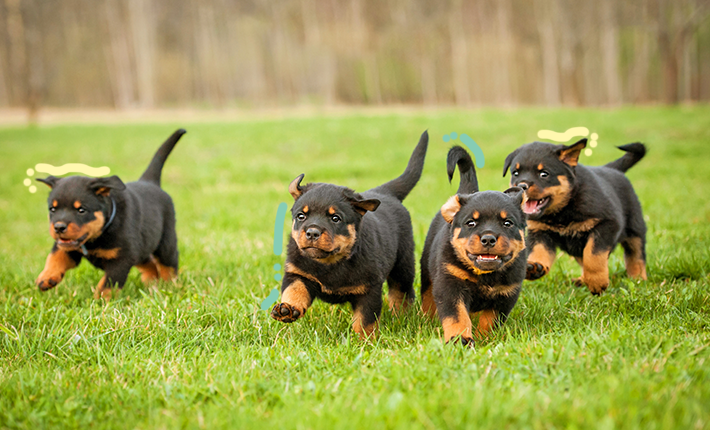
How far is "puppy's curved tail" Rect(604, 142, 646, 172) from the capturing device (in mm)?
4367

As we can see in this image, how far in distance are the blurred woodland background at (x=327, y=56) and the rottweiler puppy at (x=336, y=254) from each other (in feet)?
108

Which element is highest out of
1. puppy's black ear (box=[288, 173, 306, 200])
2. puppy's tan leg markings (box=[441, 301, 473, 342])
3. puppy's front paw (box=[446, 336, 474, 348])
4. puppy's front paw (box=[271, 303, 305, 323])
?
puppy's black ear (box=[288, 173, 306, 200])

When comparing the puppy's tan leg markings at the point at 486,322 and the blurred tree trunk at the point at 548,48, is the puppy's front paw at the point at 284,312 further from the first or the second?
the blurred tree trunk at the point at 548,48

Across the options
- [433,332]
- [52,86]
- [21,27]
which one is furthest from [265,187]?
[52,86]

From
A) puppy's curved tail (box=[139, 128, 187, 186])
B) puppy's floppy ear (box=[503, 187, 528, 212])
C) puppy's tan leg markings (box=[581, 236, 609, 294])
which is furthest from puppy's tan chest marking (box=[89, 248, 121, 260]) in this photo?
puppy's tan leg markings (box=[581, 236, 609, 294])

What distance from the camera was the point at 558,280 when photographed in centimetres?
423

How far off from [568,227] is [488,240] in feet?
4.74

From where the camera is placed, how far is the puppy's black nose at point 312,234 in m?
2.86

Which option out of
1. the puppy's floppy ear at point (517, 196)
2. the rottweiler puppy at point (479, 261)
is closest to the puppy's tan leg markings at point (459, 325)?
the rottweiler puppy at point (479, 261)

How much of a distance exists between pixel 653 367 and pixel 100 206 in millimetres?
3543

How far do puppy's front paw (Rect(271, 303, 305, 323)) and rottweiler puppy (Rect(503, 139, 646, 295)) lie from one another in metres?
1.52

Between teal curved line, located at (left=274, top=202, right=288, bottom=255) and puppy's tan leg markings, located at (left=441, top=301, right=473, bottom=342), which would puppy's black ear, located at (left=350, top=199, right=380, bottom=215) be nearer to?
teal curved line, located at (left=274, top=202, right=288, bottom=255)

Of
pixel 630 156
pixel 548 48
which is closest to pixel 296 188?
Result: pixel 630 156

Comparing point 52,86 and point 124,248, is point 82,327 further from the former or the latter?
point 52,86
